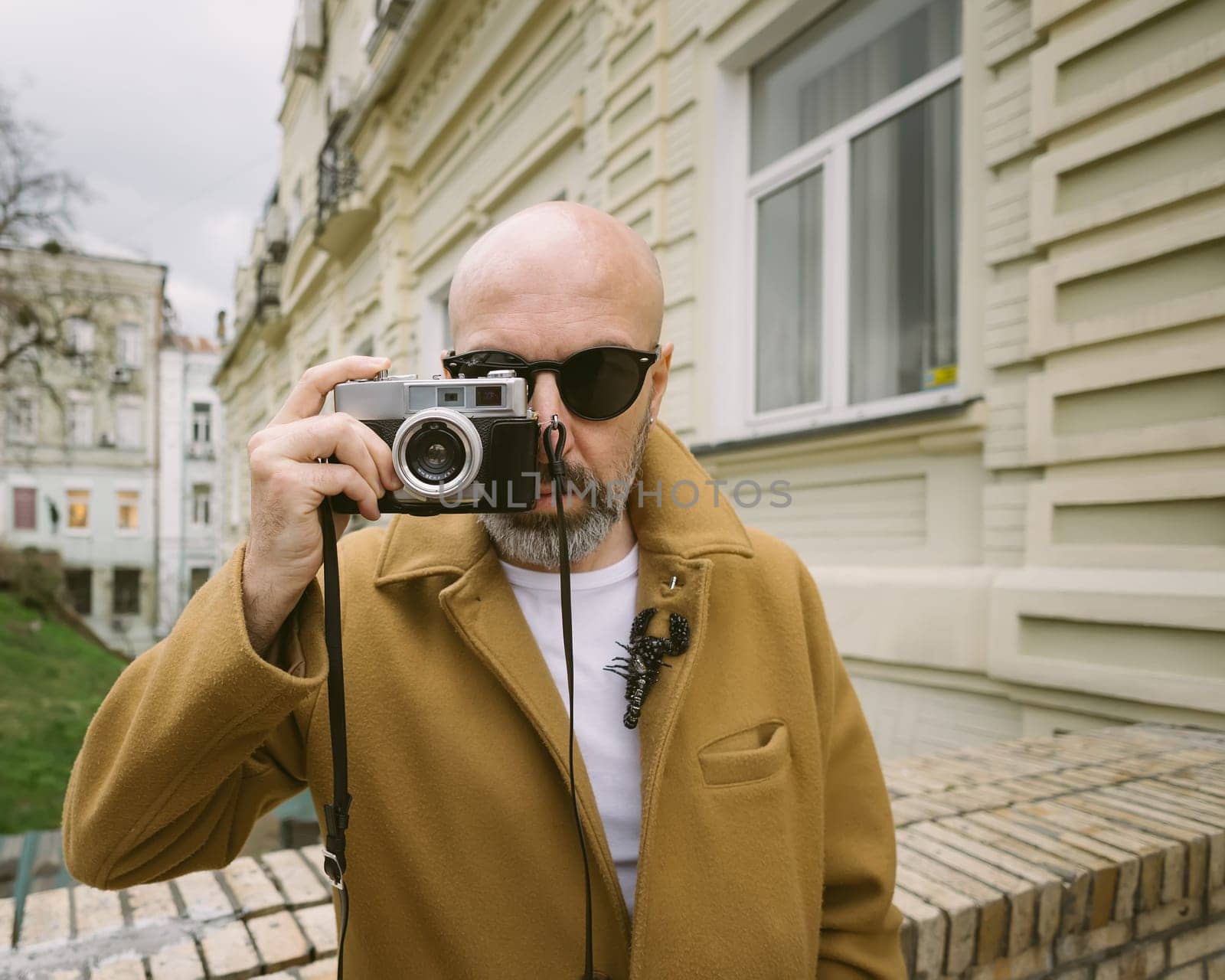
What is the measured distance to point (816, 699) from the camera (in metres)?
1.42

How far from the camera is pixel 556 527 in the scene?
4.41ft

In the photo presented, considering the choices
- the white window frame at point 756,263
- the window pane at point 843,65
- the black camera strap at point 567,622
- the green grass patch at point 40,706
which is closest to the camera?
the black camera strap at point 567,622

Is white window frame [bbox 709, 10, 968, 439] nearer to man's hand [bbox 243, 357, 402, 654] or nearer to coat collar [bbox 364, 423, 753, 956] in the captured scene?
coat collar [bbox 364, 423, 753, 956]

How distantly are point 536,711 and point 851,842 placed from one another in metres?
0.64

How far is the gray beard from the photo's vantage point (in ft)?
4.38

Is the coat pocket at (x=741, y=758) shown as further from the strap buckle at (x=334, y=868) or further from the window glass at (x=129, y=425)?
the window glass at (x=129, y=425)

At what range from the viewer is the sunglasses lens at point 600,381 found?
53.3 inches

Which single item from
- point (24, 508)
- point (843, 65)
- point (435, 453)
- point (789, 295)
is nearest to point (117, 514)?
point (24, 508)

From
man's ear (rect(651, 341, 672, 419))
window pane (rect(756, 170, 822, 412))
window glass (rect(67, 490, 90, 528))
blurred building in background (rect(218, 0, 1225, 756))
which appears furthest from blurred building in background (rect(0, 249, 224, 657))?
man's ear (rect(651, 341, 672, 419))

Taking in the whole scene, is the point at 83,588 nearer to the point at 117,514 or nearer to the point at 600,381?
the point at 117,514

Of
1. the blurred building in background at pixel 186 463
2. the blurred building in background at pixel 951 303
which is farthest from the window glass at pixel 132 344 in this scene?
the blurred building in background at pixel 951 303

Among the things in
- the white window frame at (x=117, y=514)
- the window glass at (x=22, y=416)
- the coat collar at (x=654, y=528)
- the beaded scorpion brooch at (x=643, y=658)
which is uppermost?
the window glass at (x=22, y=416)

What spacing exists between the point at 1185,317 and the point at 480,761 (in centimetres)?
273

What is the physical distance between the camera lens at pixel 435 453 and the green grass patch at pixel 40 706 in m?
1.87
